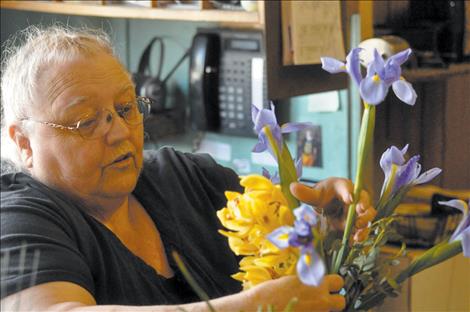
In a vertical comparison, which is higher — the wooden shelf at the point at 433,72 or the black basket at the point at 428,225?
the wooden shelf at the point at 433,72

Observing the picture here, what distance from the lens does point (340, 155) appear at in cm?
254

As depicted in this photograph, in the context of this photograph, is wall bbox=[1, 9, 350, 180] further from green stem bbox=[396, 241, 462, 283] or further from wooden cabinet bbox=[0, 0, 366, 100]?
green stem bbox=[396, 241, 462, 283]

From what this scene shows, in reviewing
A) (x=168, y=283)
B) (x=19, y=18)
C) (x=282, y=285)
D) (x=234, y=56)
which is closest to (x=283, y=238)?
(x=282, y=285)

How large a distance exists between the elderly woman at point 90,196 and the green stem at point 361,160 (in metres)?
0.11

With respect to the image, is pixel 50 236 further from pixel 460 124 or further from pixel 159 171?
pixel 460 124

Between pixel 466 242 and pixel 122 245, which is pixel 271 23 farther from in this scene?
pixel 466 242

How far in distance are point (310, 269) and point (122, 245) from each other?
0.57m

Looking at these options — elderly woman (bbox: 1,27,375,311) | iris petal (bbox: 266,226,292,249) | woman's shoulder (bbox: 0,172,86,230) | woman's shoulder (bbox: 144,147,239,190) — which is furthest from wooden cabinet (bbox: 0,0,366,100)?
iris petal (bbox: 266,226,292,249)

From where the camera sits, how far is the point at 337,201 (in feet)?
3.88

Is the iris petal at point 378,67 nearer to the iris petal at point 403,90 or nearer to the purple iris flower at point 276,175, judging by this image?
the iris petal at point 403,90

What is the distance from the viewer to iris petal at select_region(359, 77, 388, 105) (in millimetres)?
875

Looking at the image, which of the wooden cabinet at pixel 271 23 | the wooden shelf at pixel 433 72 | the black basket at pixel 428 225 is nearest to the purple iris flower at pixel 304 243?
the black basket at pixel 428 225

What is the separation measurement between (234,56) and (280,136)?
5.87ft

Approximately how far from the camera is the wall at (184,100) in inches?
99.8
